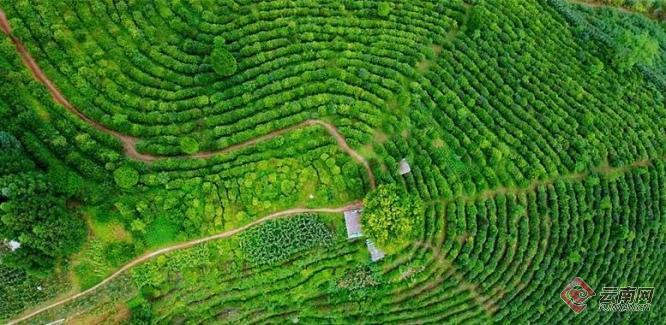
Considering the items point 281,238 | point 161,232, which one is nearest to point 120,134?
point 161,232

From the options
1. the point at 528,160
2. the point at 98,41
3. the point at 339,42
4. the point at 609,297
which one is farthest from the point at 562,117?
the point at 98,41

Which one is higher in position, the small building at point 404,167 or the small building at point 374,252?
the small building at point 404,167

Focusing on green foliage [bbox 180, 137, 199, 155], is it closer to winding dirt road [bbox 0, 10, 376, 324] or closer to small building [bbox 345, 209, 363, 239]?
winding dirt road [bbox 0, 10, 376, 324]

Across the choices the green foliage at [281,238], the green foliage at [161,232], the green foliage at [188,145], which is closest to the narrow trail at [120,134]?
the green foliage at [188,145]

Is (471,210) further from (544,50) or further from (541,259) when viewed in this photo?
(544,50)

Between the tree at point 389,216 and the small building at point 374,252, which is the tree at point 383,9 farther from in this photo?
the small building at point 374,252

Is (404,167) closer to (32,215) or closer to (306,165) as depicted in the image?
(306,165)
